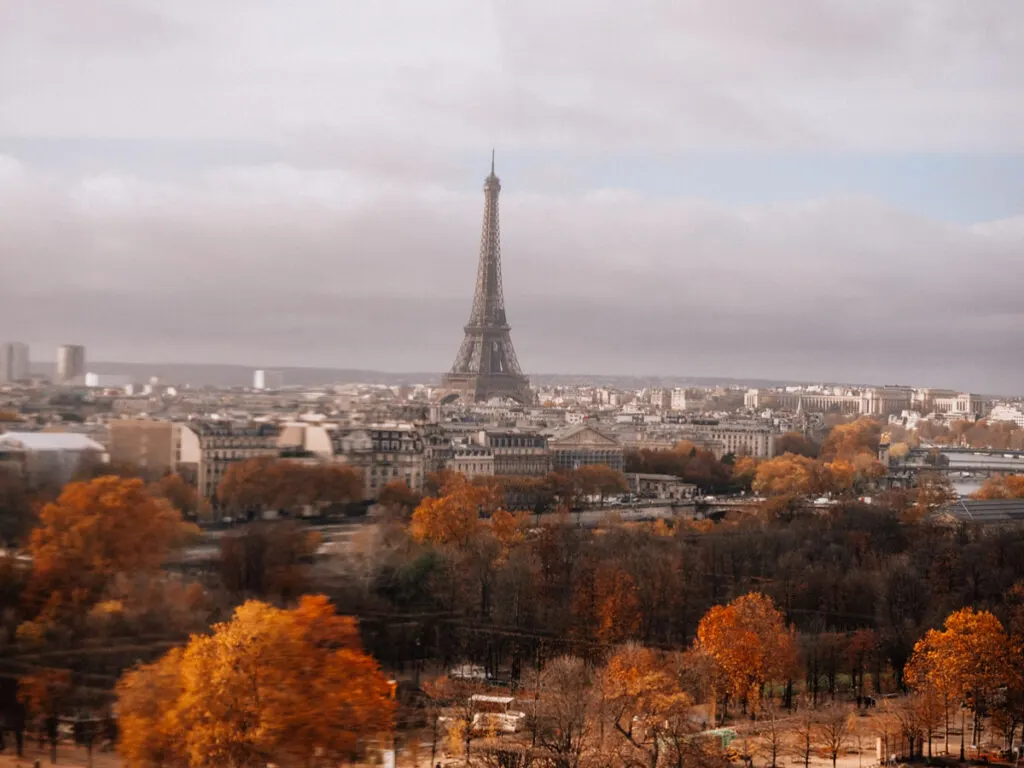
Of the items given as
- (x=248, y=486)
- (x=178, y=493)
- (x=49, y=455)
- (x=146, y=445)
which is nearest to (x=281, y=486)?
(x=248, y=486)

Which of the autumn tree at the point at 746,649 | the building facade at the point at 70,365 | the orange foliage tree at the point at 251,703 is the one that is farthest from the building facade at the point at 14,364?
the autumn tree at the point at 746,649

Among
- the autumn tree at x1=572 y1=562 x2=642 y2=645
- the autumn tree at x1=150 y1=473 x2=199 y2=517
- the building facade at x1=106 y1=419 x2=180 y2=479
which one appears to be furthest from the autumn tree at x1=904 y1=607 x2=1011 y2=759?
the building facade at x1=106 y1=419 x2=180 y2=479

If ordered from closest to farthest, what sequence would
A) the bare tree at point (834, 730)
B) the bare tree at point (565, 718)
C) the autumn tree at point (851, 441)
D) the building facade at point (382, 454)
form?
the bare tree at point (565, 718)
the bare tree at point (834, 730)
the building facade at point (382, 454)
the autumn tree at point (851, 441)

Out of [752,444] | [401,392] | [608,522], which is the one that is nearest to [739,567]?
[608,522]

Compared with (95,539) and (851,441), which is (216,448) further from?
(851,441)

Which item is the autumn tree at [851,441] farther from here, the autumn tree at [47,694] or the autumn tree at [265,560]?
the autumn tree at [47,694]
